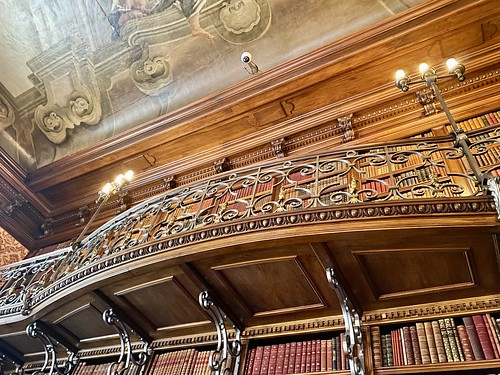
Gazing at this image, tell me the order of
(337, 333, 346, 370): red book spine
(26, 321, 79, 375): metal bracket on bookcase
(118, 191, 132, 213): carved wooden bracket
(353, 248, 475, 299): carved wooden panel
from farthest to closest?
(118, 191, 132, 213): carved wooden bracket, (26, 321, 79, 375): metal bracket on bookcase, (337, 333, 346, 370): red book spine, (353, 248, 475, 299): carved wooden panel

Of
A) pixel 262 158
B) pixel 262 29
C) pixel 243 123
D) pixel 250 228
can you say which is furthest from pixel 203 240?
pixel 262 29

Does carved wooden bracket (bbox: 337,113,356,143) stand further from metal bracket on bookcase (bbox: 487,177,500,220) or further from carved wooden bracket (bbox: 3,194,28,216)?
carved wooden bracket (bbox: 3,194,28,216)

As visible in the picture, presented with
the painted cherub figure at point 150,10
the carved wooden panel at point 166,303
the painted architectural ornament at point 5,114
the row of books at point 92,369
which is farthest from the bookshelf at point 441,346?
the painted architectural ornament at point 5,114

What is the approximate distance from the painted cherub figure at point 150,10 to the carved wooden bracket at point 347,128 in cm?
271

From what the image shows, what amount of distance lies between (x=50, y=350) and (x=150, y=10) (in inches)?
208

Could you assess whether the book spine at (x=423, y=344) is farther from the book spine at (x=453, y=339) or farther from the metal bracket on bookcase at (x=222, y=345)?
the metal bracket on bookcase at (x=222, y=345)

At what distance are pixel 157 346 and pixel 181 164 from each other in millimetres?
3174

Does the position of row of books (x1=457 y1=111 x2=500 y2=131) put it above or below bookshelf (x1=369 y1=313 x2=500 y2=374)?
above

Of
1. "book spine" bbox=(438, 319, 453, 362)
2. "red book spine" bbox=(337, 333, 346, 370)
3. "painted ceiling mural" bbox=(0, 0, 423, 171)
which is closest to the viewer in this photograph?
"book spine" bbox=(438, 319, 453, 362)

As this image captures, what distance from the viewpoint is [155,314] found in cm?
369

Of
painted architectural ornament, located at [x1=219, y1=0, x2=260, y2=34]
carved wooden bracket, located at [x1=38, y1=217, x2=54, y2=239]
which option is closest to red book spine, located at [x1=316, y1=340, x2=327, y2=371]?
painted architectural ornament, located at [x1=219, y1=0, x2=260, y2=34]

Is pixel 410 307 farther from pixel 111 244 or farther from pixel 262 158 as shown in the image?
pixel 262 158

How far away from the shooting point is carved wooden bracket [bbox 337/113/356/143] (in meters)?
5.21

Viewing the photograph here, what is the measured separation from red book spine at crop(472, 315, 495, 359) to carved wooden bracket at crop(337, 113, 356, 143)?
2.88 metres
